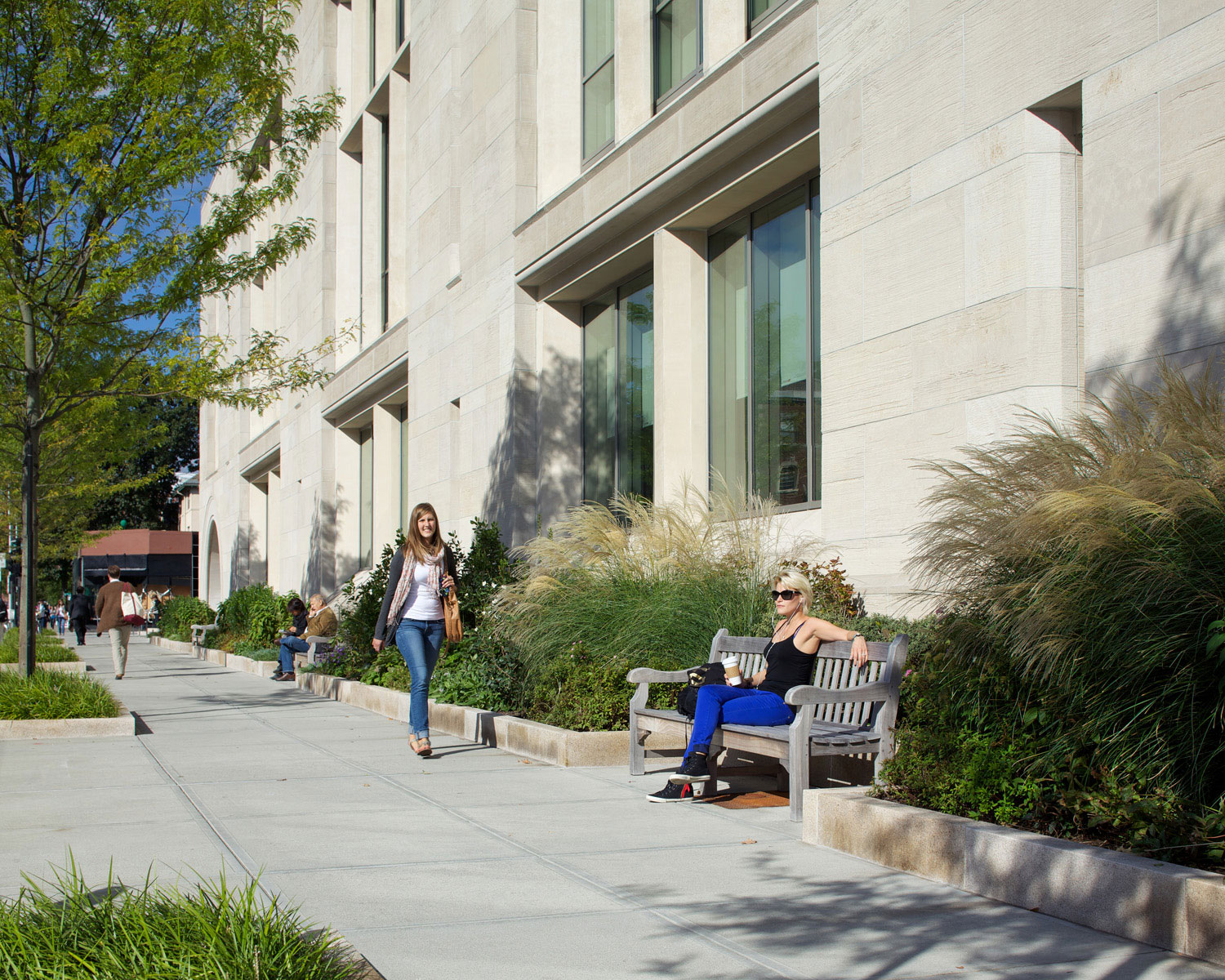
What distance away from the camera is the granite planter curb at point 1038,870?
158 inches

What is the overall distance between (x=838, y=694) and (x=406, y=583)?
4.12 metres

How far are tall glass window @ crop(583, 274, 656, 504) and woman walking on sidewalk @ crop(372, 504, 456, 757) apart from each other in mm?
5219

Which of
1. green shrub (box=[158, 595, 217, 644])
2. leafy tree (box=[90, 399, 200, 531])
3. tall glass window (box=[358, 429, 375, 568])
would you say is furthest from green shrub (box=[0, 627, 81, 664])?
leafy tree (box=[90, 399, 200, 531])

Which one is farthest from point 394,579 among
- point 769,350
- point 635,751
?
point 769,350

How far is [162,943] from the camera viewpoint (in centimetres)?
322

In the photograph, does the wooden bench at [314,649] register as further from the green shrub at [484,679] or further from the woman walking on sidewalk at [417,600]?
the woman walking on sidewalk at [417,600]

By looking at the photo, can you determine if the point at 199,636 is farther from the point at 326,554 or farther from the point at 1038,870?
the point at 1038,870

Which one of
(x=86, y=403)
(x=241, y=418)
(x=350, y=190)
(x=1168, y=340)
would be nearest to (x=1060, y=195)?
(x=1168, y=340)

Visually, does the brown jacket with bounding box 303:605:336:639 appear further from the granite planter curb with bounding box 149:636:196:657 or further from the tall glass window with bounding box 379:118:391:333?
the granite planter curb with bounding box 149:636:196:657

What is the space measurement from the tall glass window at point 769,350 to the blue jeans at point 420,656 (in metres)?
3.27

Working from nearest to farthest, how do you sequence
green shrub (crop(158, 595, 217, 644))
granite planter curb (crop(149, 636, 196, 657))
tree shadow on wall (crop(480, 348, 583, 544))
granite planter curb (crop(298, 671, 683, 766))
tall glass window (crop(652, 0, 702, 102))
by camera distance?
granite planter curb (crop(298, 671, 683, 766)) → tall glass window (crop(652, 0, 702, 102)) → tree shadow on wall (crop(480, 348, 583, 544)) → granite planter curb (crop(149, 636, 196, 657)) → green shrub (crop(158, 595, 217, 644))

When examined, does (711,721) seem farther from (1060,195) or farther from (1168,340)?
(1060,195)

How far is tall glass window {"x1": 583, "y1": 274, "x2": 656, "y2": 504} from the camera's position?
15055 millimetres

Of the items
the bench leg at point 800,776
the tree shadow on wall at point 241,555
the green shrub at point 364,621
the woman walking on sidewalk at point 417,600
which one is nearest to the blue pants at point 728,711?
the bench leg at point 800,776
